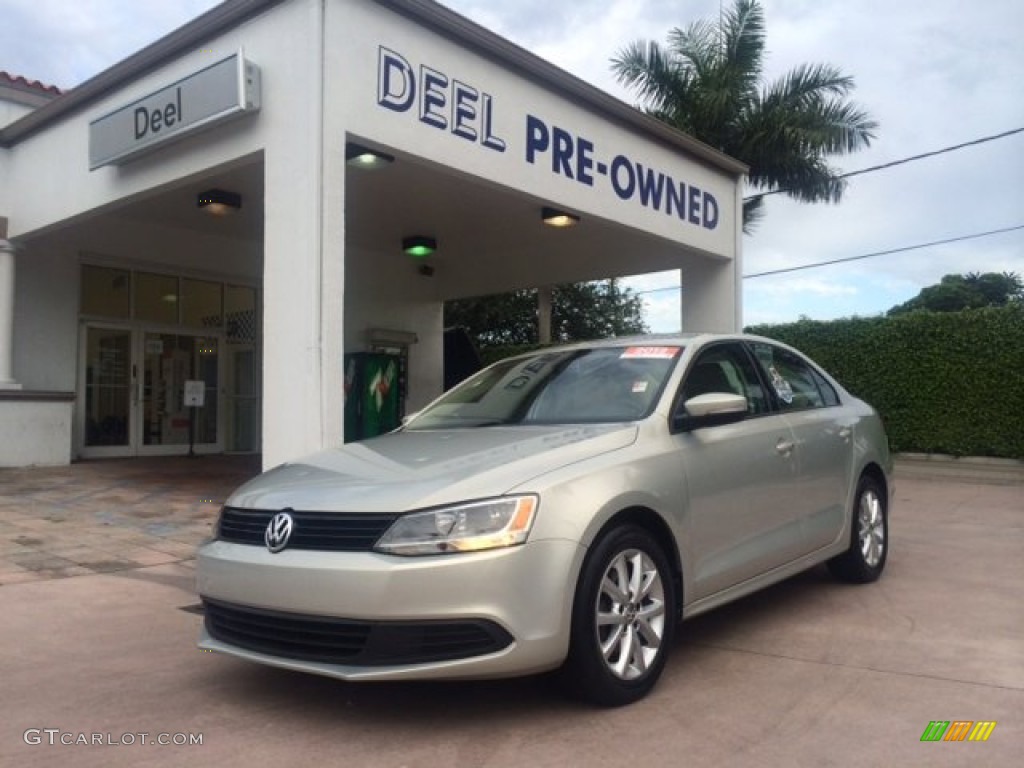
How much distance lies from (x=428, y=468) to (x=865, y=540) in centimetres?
351

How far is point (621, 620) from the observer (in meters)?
3.60

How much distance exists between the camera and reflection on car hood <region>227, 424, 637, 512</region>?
11.2 feet

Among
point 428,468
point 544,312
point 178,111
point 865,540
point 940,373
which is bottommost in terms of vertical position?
point 865,540

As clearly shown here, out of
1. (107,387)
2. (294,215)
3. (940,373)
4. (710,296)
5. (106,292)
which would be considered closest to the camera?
(294,215)

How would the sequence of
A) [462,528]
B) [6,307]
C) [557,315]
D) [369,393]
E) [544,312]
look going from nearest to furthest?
[462,528]
[6,307]
[369,393]
[544,312]
[557,315]

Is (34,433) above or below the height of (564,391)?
below

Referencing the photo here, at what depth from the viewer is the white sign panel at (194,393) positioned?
44.4ft

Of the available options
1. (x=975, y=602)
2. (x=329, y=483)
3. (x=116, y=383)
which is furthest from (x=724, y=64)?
(x=329, y=483)

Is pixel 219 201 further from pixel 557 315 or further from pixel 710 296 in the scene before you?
pixel 557 315

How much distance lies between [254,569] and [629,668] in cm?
154

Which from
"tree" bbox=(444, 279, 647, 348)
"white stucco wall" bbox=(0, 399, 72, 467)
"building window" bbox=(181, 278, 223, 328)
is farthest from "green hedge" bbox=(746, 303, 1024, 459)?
"tree" bbox=(444, 279, 647, 348)

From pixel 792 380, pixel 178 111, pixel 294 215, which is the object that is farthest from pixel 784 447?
pixel 178 111

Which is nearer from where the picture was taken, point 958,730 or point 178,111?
point 958,730

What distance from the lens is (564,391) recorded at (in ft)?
15.5
